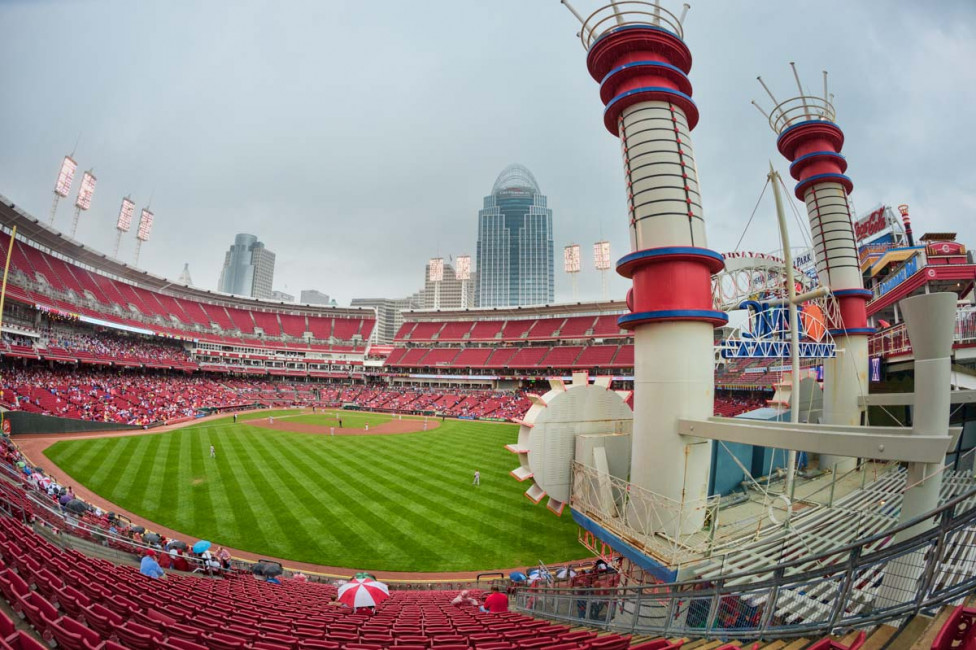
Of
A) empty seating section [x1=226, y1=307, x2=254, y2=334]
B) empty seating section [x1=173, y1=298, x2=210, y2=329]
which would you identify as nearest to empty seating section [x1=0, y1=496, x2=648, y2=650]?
empty seating section [x1=173, y1=298, x2=210, y2=329]

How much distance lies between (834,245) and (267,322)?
81.0 metres

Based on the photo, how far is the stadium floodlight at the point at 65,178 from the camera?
41125 mm

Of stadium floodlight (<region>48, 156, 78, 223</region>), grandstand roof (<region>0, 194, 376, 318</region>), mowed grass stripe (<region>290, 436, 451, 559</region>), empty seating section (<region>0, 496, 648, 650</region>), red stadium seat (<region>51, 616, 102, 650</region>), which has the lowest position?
mowed grass stripe (<region>290, 436, 451, 559</region>)

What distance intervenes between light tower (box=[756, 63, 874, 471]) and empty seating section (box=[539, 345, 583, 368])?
4148cm

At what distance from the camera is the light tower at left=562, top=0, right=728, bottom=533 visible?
32.7 ft

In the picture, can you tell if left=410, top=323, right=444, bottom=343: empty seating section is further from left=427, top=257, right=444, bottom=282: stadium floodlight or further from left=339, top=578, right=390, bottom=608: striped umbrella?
left=339, top=578, right=390, bottom=608: striped umbrella

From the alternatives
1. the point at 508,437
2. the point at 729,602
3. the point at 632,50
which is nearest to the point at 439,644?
the point at 729,602

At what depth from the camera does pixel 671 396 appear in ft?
32.8

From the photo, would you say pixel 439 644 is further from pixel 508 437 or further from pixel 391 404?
pixel 391 404

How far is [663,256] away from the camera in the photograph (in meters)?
10.2

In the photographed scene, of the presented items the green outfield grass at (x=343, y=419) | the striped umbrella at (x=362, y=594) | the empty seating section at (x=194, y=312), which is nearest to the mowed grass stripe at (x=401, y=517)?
the striped umbrella at (x=362, y=594)

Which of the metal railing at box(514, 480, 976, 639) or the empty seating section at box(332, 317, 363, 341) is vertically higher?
the empty seating section at box(332, 317, 363, 341)

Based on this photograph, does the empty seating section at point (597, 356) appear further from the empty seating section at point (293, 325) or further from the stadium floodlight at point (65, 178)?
the stadium floodlight at point (65, 178)

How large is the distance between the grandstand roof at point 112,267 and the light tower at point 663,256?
50.1 meters
